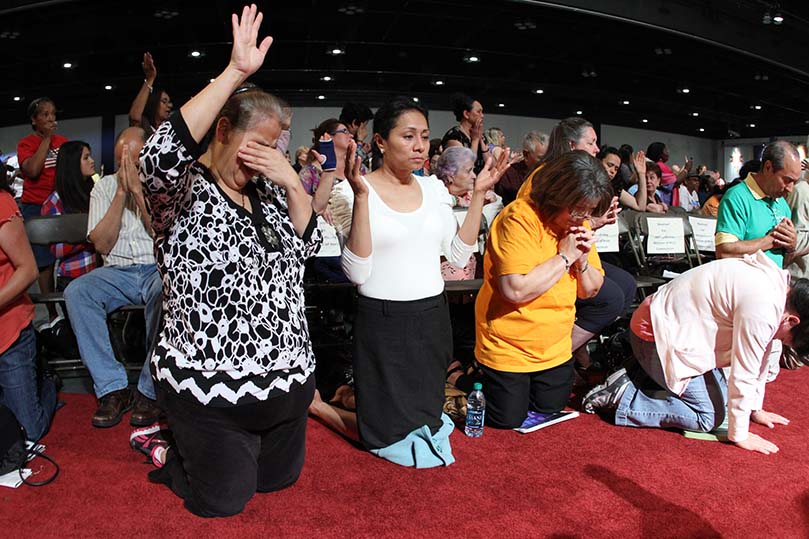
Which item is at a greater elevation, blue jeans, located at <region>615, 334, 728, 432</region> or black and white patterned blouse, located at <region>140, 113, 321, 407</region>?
black and white patterned blouse, located at <region>140, 113, 321, 407</region>

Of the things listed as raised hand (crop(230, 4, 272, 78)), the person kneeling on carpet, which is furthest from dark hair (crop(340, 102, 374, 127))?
raised hand (crop(230, 4, 272, 78))

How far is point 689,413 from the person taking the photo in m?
2.95

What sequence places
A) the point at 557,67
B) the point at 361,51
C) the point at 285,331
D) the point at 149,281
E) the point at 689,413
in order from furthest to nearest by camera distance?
the point at 557,67
the point at 361,51
the point at 149,281
the point at 689,413
the point at 285,331

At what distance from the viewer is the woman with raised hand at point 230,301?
193cm

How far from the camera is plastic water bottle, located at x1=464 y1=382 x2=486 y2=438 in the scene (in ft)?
9.68

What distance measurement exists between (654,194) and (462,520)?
217 inches

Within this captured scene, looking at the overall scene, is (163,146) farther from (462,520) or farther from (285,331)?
(462,520)

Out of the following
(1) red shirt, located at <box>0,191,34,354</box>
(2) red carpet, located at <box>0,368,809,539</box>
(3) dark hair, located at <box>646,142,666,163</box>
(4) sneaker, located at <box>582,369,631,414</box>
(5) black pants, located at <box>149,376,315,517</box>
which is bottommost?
(2) red carpet, located at <box>0,368,809,539</box>

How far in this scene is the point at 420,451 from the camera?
8.52 feet

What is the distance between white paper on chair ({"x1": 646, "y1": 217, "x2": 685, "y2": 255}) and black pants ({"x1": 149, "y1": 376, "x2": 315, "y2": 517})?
3.52 meters

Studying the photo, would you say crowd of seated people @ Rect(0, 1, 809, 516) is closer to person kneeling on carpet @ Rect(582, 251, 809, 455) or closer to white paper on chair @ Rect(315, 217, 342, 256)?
person kneeling on carpet @ Rect(582, 251, 809, 455)

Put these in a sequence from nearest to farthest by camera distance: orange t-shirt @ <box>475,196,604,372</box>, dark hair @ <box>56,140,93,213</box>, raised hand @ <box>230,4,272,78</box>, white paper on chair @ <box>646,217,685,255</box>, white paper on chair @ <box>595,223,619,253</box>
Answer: raised hand @ <box>230,4,272,78</box>
orange t-shirt @ <box>475,196,604,372</box>
dark hair @ <box>56,140,93,213</box>
white paper on chair @ <box>595,223,619,253</box>
white paper on chair @ <box>646,217,685,255</box>

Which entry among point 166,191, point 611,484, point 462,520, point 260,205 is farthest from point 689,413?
point 166,191

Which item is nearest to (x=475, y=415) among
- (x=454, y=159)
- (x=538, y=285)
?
(x=538, y=285)
